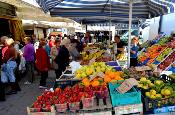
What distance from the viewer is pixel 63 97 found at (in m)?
4.18

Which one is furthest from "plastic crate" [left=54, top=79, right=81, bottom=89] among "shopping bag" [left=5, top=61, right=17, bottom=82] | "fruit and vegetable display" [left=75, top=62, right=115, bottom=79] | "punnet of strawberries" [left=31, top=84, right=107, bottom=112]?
"shopping bag" [left=5, top=61, right=17, bottom=82]

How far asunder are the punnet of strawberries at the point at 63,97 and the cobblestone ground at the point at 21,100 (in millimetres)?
2826

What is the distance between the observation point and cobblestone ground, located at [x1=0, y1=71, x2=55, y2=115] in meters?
7.21

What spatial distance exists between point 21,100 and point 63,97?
4434mm

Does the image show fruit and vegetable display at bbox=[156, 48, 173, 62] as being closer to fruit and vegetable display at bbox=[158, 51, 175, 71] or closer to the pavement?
fruit and vegetable display at bbox=[158, 51, 175, 71]

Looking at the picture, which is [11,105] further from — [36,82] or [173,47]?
[173,47]

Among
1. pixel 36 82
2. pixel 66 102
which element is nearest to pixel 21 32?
pixel 36 82

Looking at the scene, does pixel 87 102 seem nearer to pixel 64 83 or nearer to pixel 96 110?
pixel 96 110

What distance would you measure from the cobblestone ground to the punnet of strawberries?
283 cm

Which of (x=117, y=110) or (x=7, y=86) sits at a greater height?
(x=117, y=110)

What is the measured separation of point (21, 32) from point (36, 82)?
6.61 metres

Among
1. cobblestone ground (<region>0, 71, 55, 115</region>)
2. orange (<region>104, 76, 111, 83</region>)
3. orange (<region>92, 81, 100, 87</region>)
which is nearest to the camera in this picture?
orange (<region>92, 81, 100, 87</region>)

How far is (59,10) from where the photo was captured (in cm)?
1028

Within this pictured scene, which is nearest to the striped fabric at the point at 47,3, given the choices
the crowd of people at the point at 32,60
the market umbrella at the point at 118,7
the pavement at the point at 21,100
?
the market umbrella at the point at 118,7
